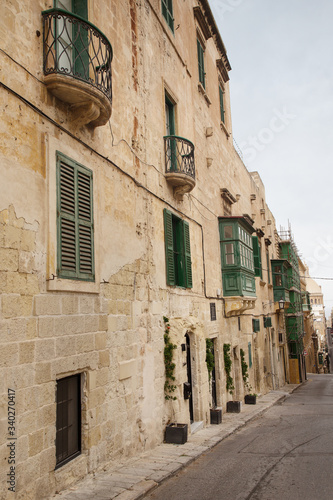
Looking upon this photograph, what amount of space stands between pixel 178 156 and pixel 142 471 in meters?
7.06

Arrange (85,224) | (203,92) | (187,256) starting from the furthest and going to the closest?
(203,92)
(187,256)
(85,224)

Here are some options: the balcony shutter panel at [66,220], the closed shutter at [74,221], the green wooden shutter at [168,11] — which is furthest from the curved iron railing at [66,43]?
the green wooden shutter at [168,11]

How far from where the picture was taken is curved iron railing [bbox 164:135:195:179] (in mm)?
10758

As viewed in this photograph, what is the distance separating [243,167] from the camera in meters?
22.6

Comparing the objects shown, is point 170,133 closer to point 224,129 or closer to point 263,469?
point 224,129

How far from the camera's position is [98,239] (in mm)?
7129

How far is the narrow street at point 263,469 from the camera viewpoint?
6219 millimetres

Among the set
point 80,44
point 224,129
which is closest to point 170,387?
point 80,44

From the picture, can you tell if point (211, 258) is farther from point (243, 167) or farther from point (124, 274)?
point (243, 167)

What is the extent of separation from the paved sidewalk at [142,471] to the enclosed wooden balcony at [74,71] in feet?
17.2

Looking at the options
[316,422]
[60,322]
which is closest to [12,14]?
[60,322]

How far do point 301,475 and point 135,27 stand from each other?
29.9ft

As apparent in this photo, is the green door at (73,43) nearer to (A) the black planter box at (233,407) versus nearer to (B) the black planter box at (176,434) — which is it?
(B) the black planter box at (176,434)

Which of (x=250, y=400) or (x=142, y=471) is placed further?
(x=250, y=400)
